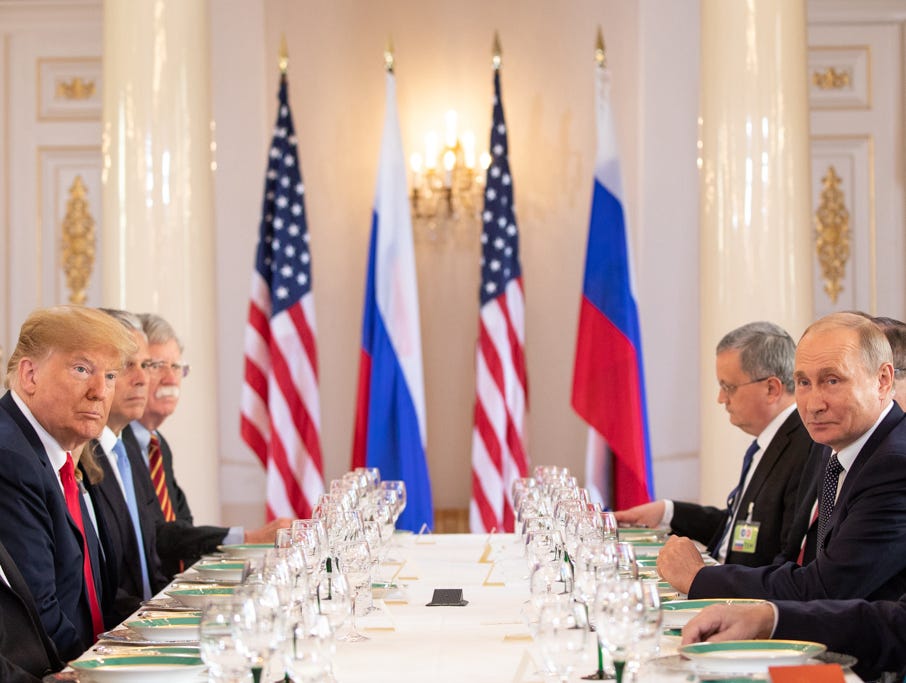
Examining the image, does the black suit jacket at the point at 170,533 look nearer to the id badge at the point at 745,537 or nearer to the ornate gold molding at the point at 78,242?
the id badge at the point at 745,537

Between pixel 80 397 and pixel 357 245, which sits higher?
pixel 357 245

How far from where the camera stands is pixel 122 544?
12.7 feet

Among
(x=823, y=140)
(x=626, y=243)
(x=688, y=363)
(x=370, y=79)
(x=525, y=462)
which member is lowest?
(x=525, y=462)

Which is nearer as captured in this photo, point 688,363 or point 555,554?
point 555,554

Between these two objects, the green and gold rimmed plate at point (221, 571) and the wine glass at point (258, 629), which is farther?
the green and gold rimmed plate at point (221, 571)

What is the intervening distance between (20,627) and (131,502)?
149 cm

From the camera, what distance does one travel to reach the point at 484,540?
14.9 feet

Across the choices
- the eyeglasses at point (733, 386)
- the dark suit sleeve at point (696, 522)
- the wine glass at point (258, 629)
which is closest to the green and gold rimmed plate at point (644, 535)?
the dark suit sleeve at point (696, 522)

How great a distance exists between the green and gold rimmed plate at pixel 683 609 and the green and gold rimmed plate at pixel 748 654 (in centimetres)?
30

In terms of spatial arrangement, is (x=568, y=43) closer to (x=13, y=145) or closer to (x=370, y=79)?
(x=370, y=79)

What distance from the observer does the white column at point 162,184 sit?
573 centimetres

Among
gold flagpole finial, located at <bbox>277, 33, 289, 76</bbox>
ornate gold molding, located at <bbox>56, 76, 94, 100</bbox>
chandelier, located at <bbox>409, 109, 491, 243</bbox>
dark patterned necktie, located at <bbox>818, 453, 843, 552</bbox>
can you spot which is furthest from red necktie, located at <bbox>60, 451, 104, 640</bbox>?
ornate gold molding, located at <bbox>56, 76, 94, 100</bbox>

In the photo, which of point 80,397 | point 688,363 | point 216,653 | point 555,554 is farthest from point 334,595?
point 688,363

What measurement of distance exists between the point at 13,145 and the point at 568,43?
3.52 m
